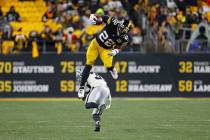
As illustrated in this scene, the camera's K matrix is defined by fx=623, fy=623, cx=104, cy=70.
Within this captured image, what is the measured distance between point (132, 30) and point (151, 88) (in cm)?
302

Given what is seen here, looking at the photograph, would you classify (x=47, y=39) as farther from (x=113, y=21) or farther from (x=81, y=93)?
(x=81, y=93)

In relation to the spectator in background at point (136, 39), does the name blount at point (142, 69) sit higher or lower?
lower

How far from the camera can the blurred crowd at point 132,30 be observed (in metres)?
21.2

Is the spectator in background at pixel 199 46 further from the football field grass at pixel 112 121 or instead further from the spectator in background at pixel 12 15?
the spectator in background at pixel 12 15

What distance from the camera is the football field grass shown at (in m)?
10.3

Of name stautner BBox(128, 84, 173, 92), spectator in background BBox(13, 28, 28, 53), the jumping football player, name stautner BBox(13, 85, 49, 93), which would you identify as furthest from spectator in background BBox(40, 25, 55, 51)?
the jumping football player

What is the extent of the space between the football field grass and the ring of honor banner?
1840 mm

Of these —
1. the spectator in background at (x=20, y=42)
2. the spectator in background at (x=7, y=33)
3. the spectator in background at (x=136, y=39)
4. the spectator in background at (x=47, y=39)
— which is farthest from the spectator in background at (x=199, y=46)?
the spectator in background at (x=7, y=33)

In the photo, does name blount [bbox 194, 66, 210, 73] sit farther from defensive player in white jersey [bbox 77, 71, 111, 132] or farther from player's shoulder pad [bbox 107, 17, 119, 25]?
defensive player in white jersey [bbox 77, 71, 111, 132]

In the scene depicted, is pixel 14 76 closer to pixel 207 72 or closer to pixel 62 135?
pixel 207 72

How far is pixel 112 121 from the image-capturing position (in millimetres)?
12820

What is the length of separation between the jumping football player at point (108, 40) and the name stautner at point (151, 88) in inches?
314

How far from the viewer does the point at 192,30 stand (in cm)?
2219

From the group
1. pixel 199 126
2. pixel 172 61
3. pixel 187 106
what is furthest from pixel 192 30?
pixel 199 126
